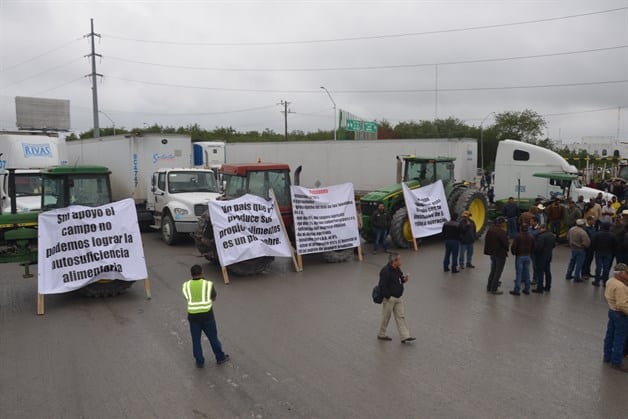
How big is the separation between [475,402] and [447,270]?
6.60 m

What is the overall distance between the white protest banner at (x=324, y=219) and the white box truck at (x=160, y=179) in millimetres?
3776

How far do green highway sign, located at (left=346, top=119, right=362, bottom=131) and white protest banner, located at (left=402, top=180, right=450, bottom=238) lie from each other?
2477 centimetres

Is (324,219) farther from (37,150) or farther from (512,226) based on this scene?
(37,150)

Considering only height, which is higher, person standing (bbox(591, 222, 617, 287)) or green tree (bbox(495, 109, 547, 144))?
green tree (bbox(495, 109, 547, 144))

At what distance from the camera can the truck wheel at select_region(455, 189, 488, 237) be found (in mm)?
15148

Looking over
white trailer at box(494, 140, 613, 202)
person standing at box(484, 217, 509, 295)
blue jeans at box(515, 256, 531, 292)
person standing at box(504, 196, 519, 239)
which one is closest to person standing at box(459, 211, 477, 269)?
person standing at box(484, 217, 509, 295)

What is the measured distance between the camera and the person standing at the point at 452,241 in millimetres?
11500

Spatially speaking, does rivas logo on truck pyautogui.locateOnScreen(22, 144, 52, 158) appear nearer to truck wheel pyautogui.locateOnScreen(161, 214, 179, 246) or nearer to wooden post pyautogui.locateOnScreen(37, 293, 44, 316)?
truck wheel pyautogui.locateOnScreen(161, 214, 179, 246)

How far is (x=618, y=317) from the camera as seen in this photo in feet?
21.3

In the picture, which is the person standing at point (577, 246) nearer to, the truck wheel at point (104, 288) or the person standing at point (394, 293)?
the person standing at point (394, 293)

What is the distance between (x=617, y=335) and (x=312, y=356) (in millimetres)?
3973

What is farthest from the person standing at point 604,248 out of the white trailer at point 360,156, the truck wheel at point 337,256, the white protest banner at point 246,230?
the white trailer at point 360,156

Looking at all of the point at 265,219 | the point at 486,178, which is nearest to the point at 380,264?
the point at 265,219

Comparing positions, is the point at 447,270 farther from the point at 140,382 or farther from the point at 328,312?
the point at 140,382
